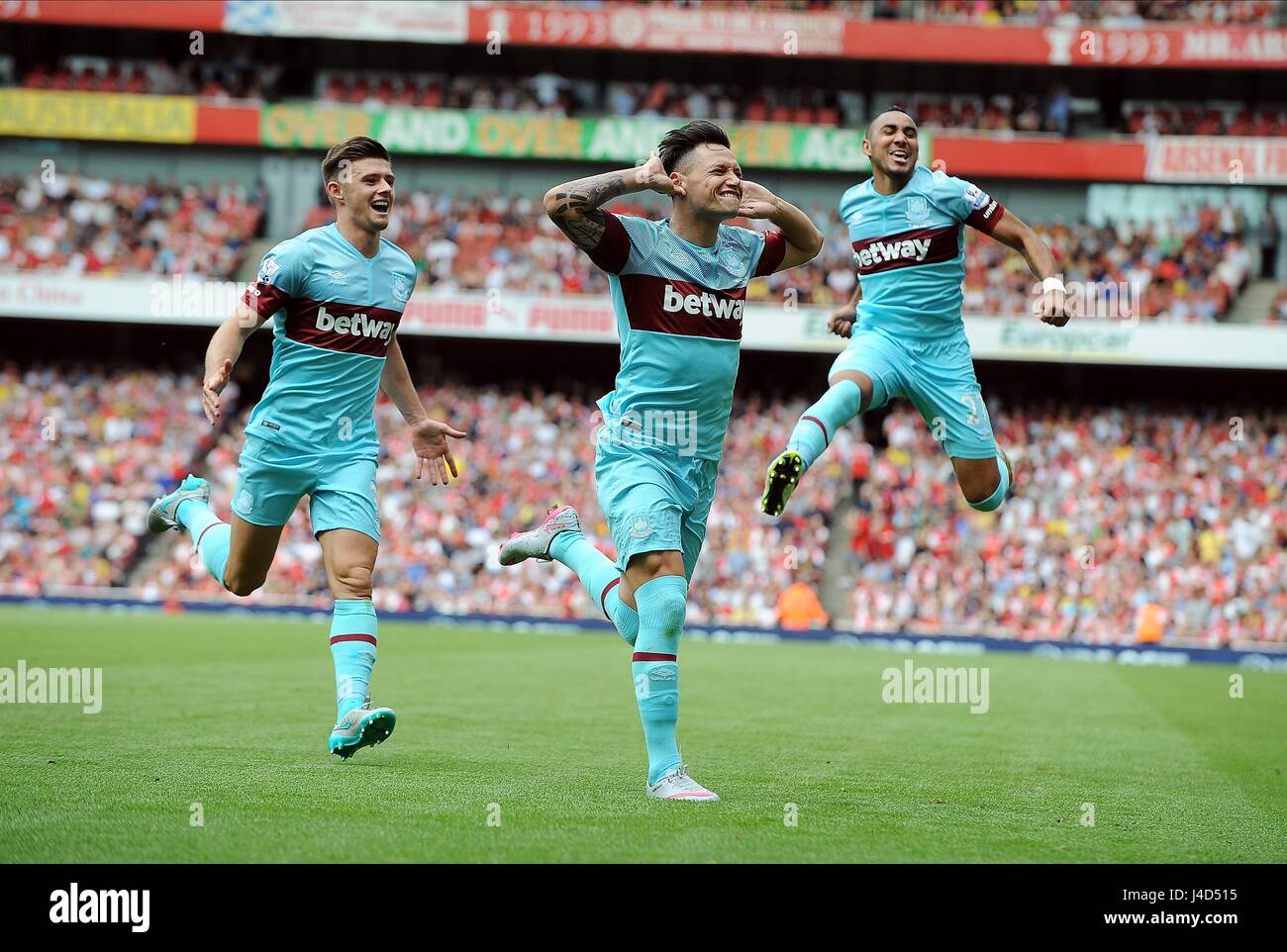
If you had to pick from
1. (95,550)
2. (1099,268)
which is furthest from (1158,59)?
(95,550)

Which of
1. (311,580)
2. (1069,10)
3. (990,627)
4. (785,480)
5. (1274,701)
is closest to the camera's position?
(785,480)

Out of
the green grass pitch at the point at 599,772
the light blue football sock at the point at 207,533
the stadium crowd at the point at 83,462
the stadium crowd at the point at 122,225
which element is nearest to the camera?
the green grass pitch at the point at 599,772

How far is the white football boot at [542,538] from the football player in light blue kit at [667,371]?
0.93 metres

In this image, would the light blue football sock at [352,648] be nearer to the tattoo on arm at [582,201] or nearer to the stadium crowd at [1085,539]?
the tattoo on arm at [582,201]

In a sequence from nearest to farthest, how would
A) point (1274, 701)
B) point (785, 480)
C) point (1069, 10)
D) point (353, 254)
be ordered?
→ 1. point (785, 480)
2. point (353, 254)
3. point (1274, 701)
4. point (1069, 10)

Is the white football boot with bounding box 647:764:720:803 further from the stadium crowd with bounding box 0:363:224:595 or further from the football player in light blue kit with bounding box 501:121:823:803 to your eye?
the stadium crowd with bounding box 0:363:224:595

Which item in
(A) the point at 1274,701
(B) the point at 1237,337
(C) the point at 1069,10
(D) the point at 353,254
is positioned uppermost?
(C) the point at 1069,10

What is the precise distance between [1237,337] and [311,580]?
1872 centimetres

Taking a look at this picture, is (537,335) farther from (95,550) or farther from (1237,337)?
(1237,337)

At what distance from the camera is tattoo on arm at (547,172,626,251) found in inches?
266

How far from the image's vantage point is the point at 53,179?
33.4 meters

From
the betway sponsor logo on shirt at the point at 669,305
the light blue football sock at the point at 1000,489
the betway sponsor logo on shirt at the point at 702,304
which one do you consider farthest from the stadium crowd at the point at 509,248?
the betway sponsor logo on shirt at the point at 669,305

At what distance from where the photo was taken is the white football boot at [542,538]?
837 cm

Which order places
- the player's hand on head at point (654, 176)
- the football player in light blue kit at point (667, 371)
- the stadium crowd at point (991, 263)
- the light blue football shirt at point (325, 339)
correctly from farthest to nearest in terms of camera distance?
the stadium crowd at point (991, 263), the light blue football shirt at point (325, 339), the football player in light blue kit at point (667, 371), the player's hand on head at point (654, 176)
